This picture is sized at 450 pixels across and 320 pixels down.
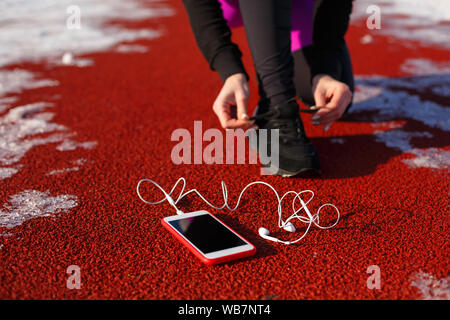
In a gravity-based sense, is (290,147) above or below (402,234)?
above

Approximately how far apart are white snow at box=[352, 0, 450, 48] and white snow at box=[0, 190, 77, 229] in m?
3.02

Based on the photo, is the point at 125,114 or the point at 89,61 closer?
the point at 125,114

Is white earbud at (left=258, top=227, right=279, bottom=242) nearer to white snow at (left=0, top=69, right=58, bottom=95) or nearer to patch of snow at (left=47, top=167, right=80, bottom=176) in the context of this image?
patch of snow at (left=47, top=167, right=80, bottom=176)

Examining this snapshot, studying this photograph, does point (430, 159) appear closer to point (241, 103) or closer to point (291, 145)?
point (291, 145)

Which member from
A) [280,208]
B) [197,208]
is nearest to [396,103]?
[280,208]

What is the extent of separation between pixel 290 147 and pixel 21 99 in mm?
1538

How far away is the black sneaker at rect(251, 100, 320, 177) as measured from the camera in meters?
1.33

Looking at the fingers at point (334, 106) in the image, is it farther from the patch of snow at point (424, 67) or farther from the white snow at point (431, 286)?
the patch of snow at point (424, 67)

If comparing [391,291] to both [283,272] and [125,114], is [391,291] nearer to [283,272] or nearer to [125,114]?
[283,272]

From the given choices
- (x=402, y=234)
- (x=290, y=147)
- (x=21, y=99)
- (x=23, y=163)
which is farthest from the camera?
(x=21, y=99)

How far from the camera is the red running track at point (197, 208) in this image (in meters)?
0.91
